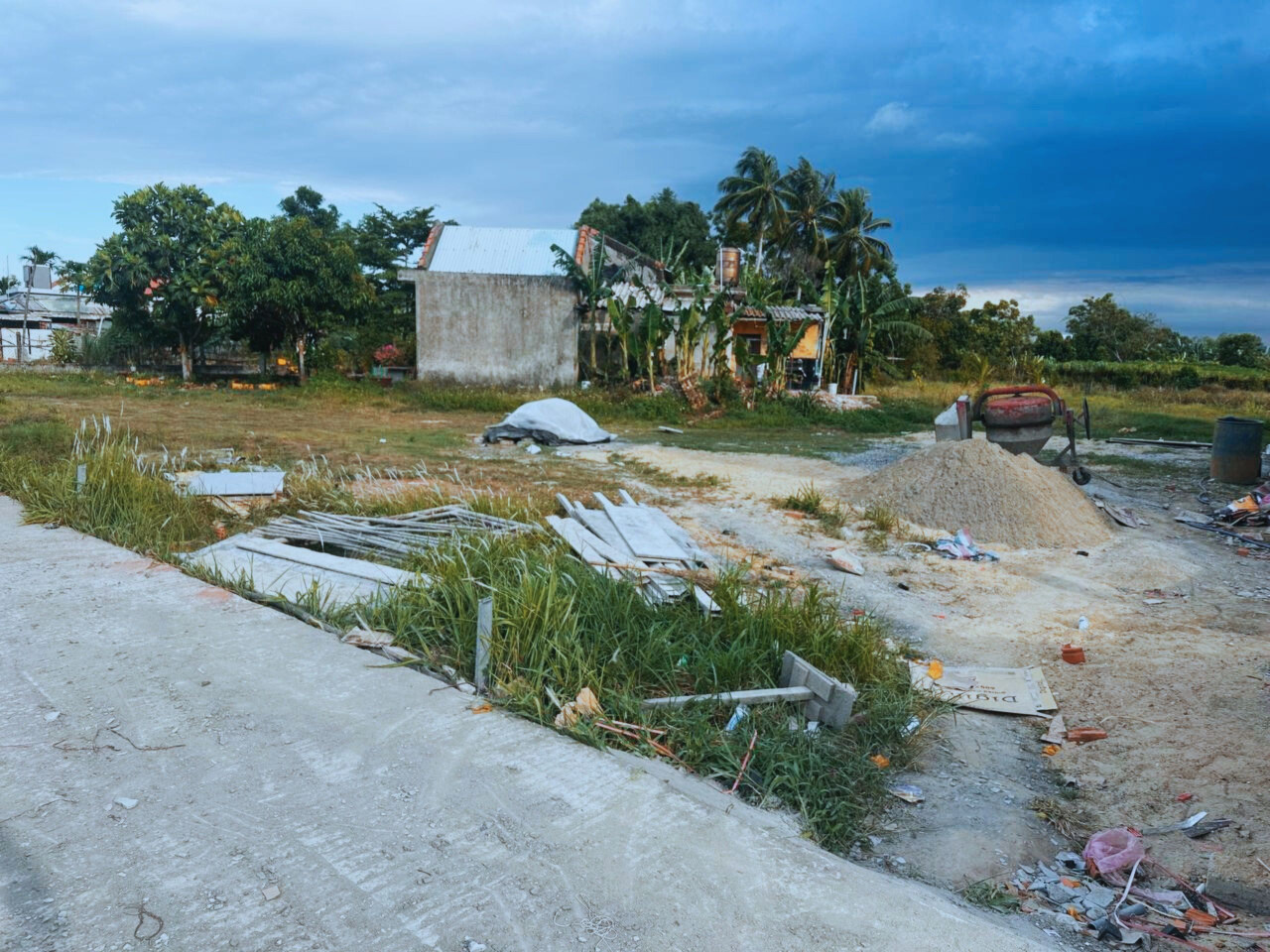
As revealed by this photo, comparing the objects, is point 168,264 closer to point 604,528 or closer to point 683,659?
point 604,528

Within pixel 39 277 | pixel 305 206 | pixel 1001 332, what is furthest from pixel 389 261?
pixel 1001 332

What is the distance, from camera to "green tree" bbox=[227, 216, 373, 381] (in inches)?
870

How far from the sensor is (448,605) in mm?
4539

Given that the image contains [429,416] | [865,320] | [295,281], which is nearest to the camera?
[429,416]

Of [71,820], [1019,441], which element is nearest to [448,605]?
[71,820]

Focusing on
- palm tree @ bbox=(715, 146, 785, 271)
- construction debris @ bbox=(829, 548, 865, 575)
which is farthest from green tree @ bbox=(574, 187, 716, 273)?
construction debris @ bbox=(829, 548, 865, 575)

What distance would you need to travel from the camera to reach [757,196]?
36.9 m

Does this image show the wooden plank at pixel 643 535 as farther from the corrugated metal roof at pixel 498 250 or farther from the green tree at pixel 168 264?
the green tree at pixel 168 264

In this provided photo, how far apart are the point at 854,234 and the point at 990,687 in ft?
114

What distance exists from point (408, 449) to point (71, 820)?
10690 mm

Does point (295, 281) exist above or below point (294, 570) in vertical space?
above

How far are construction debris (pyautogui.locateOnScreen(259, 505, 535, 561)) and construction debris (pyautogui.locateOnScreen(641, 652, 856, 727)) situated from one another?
99.4 inches

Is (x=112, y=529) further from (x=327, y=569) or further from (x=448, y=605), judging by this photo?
(x=448, y=605)

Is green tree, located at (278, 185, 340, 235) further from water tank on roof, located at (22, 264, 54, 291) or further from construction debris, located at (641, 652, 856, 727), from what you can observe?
construction debris, located at (641, 652, 856, 727)
